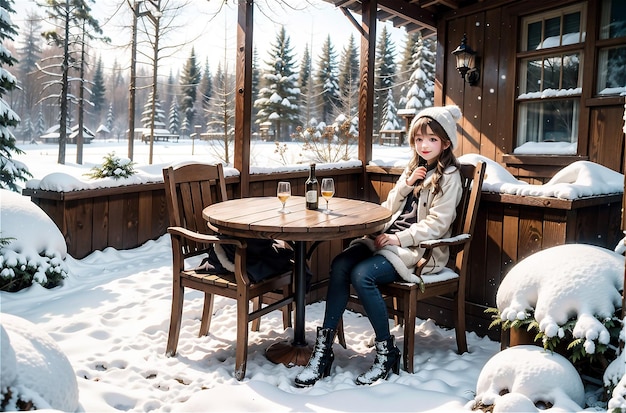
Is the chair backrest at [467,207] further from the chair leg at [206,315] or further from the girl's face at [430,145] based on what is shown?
the chair leg at [206,315]

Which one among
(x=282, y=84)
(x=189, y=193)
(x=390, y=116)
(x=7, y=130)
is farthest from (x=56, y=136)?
(x=189, y=193)

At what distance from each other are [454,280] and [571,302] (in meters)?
0.89

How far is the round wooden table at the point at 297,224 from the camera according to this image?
239 centimetres

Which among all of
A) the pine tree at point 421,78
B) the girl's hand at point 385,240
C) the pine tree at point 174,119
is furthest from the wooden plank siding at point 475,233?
the pine tree at point 174,119

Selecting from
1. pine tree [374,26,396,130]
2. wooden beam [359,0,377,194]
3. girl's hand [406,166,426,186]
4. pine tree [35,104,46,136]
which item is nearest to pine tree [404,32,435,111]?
pine tree [374,26,396,130]

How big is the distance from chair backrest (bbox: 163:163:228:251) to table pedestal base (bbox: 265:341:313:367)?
2.60 ft

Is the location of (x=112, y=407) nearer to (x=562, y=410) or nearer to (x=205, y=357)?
(x=205, y=357)

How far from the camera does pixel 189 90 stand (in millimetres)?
40750

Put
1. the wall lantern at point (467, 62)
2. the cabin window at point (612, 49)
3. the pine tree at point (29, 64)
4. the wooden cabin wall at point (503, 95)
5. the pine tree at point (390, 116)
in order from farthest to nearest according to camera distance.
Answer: the pine tree at point (390, 116), the pine tree at point (29, 64), the wall lantern at point (467, 62), the wooden cabin wall at point (503, 95), the cabin window at point (612, 49)

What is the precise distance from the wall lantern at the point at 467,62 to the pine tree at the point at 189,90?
32.5 m

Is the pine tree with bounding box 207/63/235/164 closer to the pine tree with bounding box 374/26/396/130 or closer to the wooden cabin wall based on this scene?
the wooden cabin wall

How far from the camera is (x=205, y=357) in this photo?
9.32 ft

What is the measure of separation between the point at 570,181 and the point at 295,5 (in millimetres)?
4255

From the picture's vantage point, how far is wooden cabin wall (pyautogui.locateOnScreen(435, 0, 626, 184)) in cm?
512
